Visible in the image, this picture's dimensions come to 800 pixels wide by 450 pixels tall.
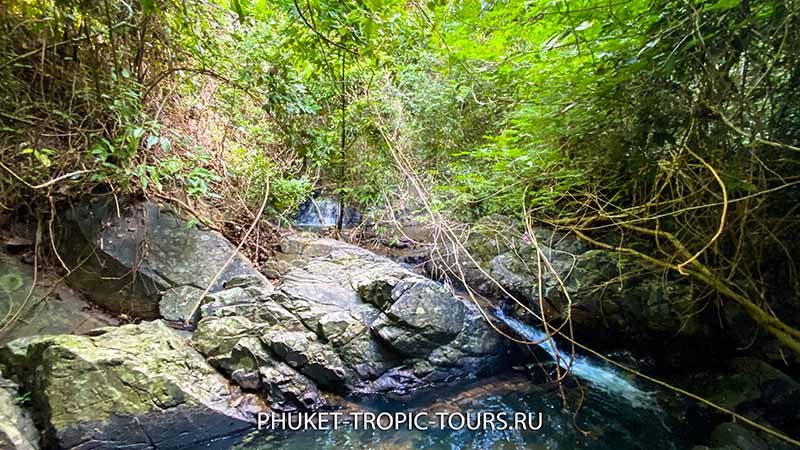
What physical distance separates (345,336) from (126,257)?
7.76ft

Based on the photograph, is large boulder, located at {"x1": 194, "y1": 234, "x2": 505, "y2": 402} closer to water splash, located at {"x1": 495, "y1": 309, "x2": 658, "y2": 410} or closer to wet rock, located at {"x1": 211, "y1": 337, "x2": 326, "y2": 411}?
wet rock, located at {"x1": 211, "y1": 337, "x2": 326, "y2": 411}

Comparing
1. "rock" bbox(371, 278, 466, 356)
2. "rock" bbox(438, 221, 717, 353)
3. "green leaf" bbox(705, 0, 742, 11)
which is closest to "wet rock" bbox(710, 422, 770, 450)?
"rock" bbox(438, 221, 717, 353)

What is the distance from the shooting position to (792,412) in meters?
2.91

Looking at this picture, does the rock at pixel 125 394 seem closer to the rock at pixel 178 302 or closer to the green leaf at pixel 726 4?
the rock at pixel 178 302

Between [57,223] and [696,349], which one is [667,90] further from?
[57,223]

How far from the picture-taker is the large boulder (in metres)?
2.91

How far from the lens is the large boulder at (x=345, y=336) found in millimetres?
2908

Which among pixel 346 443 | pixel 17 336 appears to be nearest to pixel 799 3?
pixel 346 443

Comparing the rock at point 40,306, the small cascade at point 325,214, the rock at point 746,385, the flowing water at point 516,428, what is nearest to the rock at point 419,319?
the flowing water at point 516,428

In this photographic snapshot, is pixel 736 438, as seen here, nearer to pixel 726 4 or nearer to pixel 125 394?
pixel 726 4

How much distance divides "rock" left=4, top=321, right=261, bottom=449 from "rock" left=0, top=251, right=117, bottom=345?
2.30 feet

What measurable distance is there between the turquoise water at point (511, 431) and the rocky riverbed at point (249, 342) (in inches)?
1.3

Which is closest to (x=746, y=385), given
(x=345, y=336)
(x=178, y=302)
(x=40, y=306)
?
(x=345, y=336)

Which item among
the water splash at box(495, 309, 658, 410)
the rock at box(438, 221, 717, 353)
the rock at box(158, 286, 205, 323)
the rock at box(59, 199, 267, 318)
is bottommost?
the water splash at box(495, 309, 658, 410)
